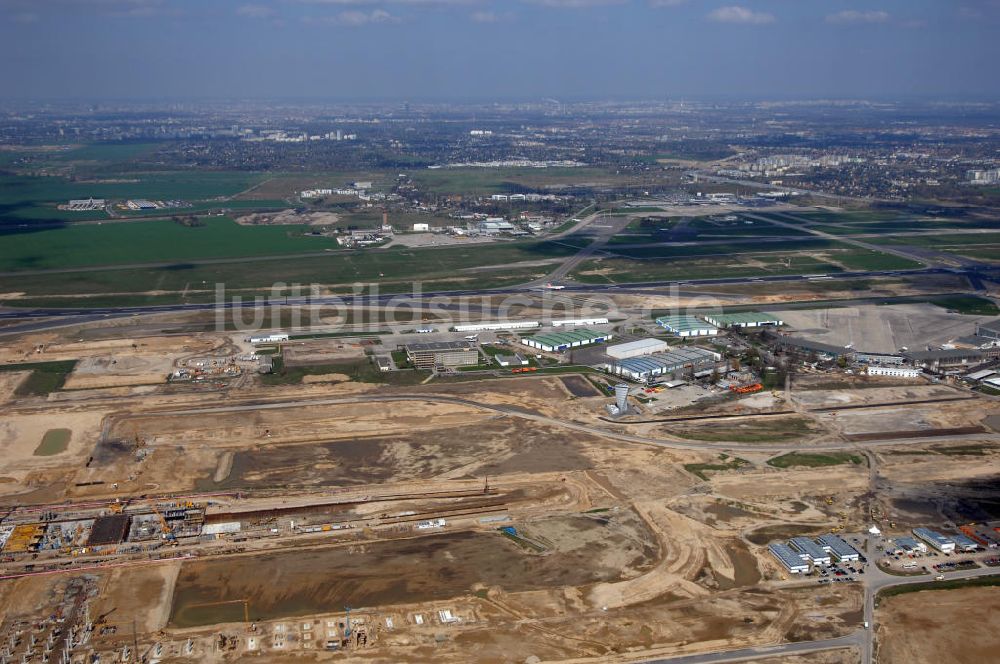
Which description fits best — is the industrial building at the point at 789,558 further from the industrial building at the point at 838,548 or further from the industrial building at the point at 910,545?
the industrial building at the point at 910,545

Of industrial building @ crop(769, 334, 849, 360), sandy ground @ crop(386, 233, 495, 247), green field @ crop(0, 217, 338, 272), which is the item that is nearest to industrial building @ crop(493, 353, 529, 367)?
industrial building @ crop(769, 334, 849, 360)

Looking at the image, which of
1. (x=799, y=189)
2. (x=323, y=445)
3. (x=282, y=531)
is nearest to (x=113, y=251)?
(x=323, y=445)

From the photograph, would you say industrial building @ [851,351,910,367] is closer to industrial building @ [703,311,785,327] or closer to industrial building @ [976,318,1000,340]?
industrial building @ [703,311,785,327]

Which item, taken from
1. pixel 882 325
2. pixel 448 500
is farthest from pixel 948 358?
pixel 448 500

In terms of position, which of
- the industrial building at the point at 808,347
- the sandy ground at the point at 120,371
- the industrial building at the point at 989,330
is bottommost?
the sandy ground at the point at 120,371

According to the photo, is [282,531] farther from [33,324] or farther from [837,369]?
[33,324]

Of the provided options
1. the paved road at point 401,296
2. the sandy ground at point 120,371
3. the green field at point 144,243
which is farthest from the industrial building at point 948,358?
the green field at point 144,243
